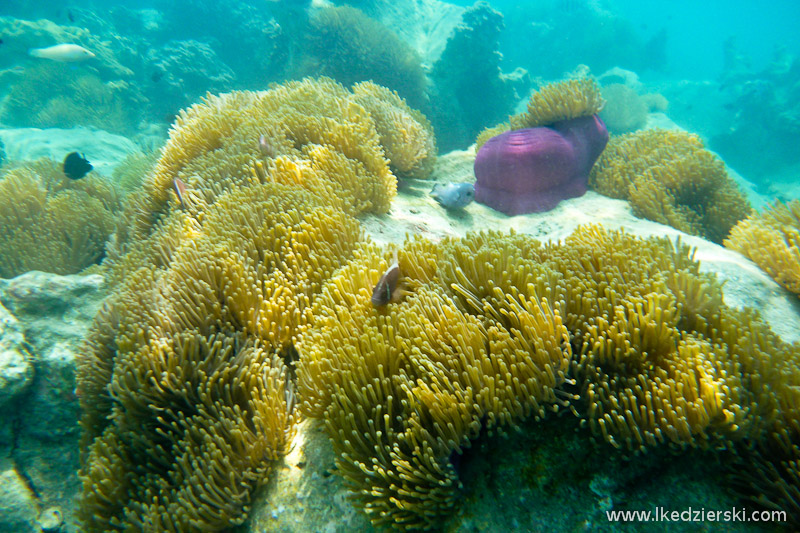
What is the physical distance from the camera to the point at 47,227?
5270mm

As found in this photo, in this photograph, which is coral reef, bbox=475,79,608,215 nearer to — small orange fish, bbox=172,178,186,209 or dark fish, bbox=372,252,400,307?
dark fish, bbox=372,252,400,307

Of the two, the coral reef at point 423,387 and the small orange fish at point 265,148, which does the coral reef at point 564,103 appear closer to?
the small orange fish at point 265,148

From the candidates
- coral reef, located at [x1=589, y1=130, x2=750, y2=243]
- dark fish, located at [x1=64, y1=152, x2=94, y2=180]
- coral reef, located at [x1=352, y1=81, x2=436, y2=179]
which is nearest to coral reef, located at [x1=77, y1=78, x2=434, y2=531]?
coral reef, located at [x1=352, y1=81, x2=436, y2=179]

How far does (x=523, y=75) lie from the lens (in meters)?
15.4

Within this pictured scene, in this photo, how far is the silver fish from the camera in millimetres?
4930

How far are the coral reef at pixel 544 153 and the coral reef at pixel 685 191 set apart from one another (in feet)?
2.63

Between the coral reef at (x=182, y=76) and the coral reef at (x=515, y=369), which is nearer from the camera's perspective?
the coral reef at (x=515, y=369)

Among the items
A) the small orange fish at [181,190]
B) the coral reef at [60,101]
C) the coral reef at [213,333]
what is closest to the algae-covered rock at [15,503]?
the coral reef at [213,333]

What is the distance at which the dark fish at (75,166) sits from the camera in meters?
5.80

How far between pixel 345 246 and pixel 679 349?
2.27 metres

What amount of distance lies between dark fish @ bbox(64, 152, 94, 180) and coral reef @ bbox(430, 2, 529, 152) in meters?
8.30

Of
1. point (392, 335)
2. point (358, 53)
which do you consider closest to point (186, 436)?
point (392, 335)

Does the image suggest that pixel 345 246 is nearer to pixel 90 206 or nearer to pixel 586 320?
pixel 586 320

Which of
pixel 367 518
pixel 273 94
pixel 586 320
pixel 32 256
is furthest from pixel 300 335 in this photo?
pixel 32 256
